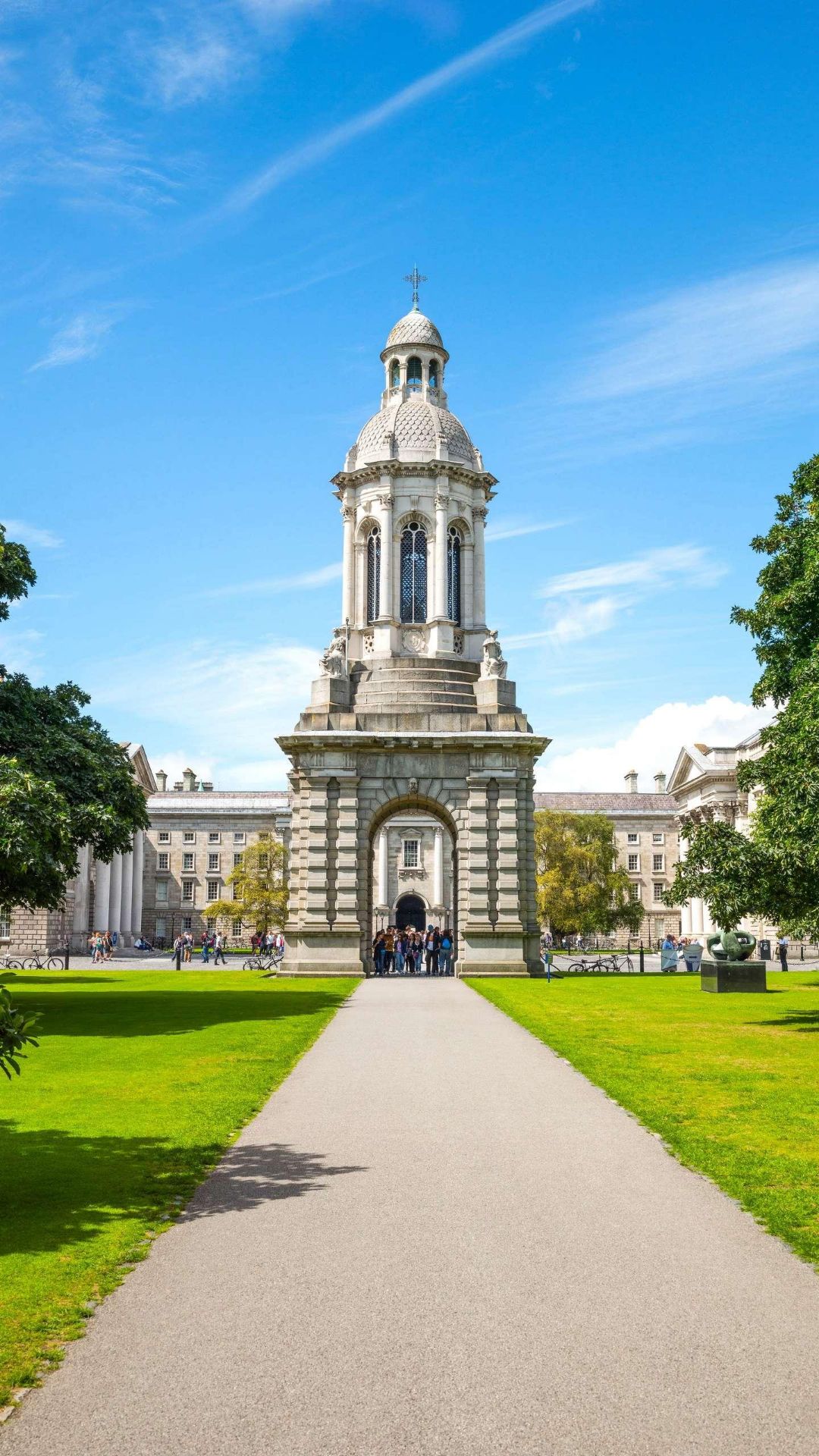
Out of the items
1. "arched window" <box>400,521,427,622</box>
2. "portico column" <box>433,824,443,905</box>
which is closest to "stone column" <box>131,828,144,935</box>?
"portico column" <box>433,824,443,905</box>

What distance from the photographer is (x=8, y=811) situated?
20.2 metres

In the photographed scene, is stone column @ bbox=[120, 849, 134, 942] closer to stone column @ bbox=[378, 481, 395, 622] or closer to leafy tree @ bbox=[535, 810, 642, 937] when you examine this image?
leafy tree @ bbox=[535, 810, 642, 937]

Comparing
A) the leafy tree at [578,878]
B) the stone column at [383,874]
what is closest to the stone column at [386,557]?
the leafy tree at [578,878]

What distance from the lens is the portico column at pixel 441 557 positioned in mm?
42562

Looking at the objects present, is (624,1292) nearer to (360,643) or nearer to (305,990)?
(305,990)

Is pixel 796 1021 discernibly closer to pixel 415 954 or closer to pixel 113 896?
pixel 415 954

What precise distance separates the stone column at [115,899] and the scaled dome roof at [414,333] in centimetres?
4692

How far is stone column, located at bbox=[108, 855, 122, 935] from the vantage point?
3241 inches

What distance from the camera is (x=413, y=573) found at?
43.8 m

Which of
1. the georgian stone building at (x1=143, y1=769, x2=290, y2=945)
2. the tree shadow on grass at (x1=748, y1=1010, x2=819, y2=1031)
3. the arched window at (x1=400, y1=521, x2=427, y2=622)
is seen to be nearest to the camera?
the tree shadow on grass at (x1=748, y1=1010, x2=819, y2=1031)

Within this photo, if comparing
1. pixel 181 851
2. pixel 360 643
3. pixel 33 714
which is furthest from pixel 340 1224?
pixel 181 851

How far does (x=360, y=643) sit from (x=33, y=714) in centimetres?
A: 1827

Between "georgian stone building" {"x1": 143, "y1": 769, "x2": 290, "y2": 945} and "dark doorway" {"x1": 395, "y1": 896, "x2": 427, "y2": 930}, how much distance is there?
50.6 feet

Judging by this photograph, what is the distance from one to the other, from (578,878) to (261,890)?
1951cm
